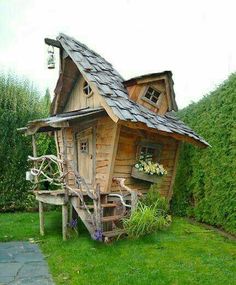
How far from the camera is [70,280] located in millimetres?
5082

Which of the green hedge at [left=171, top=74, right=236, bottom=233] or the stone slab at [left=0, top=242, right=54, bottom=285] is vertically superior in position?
the green hedge at [left=171, top=74, right=236, bottom=233]

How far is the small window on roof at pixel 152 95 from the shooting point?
8988mm

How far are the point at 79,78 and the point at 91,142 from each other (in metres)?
2.21

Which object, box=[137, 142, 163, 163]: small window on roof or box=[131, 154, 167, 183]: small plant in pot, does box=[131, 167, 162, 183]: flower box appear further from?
box=[137, 142, 163, 163]: small window on roof


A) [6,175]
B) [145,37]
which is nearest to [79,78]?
[6,175]

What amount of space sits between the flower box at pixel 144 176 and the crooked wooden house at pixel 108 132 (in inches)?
1.3

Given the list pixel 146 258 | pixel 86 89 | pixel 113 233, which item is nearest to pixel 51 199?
pixel 113 233

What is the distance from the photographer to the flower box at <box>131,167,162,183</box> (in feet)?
27.5

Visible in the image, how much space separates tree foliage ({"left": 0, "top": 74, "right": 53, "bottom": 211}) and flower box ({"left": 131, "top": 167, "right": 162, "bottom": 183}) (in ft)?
15.5

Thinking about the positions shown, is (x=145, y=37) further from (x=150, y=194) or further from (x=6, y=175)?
(x=150, y=194)

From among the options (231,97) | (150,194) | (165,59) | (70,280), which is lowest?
(70,280)

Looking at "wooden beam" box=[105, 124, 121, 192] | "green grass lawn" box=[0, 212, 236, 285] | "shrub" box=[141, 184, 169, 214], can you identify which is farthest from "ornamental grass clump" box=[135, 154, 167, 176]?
"green grass lawn" box=[0, 212, 236, 285]

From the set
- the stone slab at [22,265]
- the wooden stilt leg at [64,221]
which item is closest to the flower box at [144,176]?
the wooden stilt leg at [64,221]

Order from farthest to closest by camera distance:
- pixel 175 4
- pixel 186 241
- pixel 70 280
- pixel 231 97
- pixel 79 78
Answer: pixel 175 4 < pixel 79 78 < pixel 231 97 < pixel 186 241 < pixel 70 280
